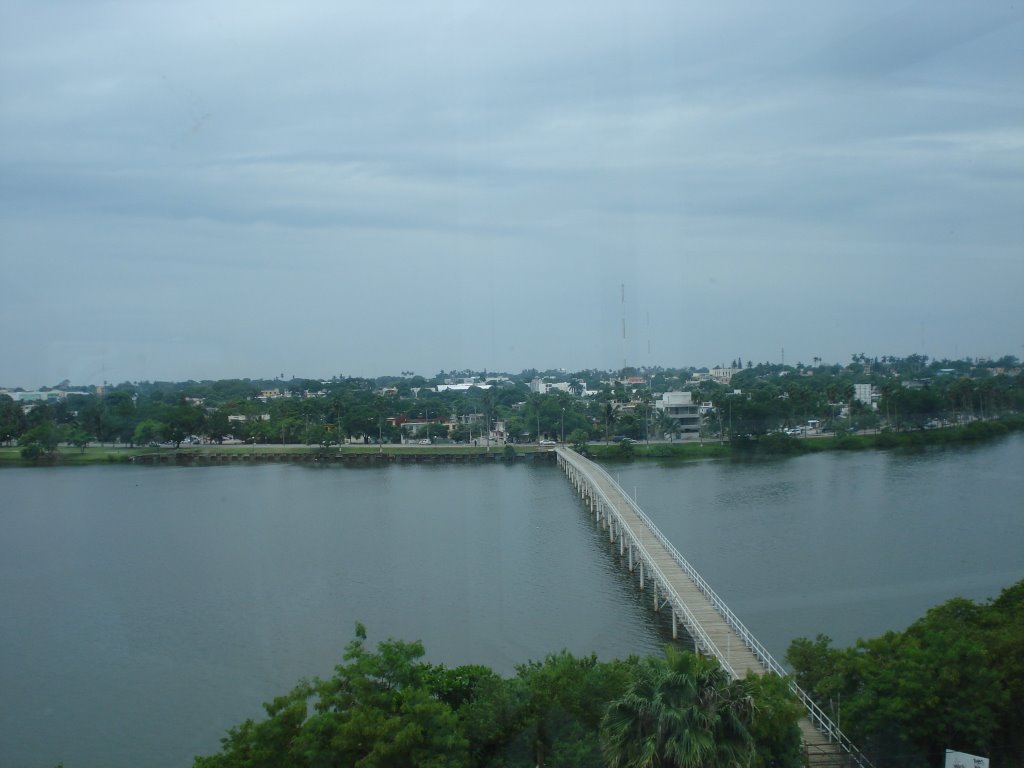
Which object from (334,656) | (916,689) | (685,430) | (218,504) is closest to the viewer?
(916,689)

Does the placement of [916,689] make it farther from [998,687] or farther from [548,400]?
[548,400]

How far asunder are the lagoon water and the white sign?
9.95 feet

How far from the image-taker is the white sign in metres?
3.93

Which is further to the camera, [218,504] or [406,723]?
[218,504]

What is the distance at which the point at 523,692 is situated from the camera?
4430 millimetres

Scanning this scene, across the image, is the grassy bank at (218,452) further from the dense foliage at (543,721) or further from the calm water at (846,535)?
the dense foliage at (543,721)

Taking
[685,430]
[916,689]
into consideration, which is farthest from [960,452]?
[916,689]

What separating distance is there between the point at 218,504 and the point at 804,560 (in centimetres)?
1056

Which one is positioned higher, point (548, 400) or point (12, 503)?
point (548, 400)

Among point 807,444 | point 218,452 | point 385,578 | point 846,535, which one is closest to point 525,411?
point 807,444

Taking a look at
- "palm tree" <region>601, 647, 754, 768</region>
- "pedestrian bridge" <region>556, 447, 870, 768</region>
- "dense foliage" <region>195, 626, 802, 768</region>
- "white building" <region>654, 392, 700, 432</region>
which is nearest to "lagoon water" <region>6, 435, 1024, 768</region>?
"pedestrian bridge" <region>556, 447, 870, 768</region>

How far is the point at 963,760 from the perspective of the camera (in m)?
3.99

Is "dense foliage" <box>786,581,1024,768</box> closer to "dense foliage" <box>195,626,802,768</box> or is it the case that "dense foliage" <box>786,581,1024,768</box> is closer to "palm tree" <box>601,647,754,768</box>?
"dense foliage" <box>195,626,802,768</box>

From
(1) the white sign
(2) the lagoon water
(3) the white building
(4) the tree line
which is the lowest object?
(2) the lagoon water
